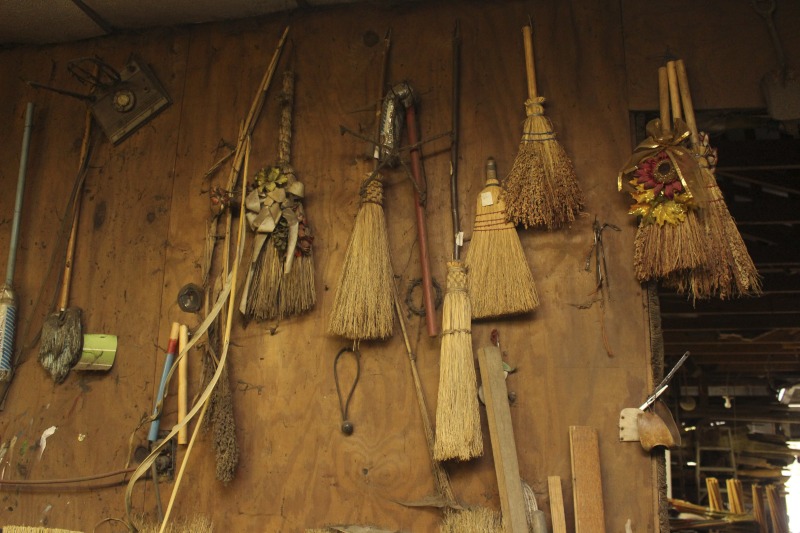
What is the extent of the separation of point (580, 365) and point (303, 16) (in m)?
1.47

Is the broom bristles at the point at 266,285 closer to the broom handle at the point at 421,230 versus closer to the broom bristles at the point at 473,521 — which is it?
the broom handle at the point at 421,230

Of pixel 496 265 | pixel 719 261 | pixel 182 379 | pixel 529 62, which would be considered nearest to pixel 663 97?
pixel 529 62

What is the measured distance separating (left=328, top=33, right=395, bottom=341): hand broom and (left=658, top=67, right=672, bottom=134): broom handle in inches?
32.8

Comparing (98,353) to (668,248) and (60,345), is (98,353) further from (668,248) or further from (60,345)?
(668,248)

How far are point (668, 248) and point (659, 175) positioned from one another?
208 mm

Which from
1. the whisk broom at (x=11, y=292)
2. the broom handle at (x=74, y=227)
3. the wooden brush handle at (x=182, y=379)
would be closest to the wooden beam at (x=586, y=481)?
the wooden brush handle at (x=182, y=379)

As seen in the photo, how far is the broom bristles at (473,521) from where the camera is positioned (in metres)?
1.94

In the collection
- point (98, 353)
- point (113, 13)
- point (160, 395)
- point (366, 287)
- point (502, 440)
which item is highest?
point (113, 13)

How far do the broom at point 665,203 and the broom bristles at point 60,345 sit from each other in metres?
1.71

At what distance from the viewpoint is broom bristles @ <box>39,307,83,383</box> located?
240 cm

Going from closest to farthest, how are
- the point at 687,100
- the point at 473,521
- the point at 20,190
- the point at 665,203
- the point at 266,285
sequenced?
the point at 473,521, the point at 665,203, the point at 687,100, the point at 266,285, the point at 20,190

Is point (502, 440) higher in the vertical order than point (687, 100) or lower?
lower

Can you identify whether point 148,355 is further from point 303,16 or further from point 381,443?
point 303,16

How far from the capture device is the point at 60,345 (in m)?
2.40
